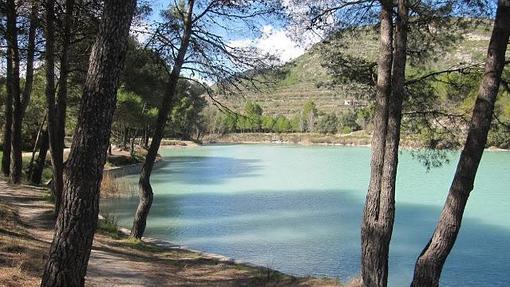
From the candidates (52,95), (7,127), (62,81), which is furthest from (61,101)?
(7,127)

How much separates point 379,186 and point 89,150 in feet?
12.1

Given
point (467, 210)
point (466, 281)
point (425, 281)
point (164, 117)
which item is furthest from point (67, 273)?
point (467, 210)

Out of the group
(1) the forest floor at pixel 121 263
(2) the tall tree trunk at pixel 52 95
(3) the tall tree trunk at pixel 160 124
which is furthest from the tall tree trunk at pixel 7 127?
(3) the tall tree trunk at pixel 160 124

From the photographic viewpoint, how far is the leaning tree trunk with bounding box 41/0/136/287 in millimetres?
3820

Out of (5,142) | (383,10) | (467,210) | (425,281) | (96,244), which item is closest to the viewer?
(425,281)

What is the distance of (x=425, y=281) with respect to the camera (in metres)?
5.29

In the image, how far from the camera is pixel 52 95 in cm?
913

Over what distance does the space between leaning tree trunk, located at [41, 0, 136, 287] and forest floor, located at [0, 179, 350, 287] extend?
1391mm

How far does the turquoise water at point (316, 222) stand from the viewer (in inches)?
446

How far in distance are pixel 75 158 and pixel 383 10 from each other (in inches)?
162

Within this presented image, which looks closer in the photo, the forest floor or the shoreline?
the forest floor

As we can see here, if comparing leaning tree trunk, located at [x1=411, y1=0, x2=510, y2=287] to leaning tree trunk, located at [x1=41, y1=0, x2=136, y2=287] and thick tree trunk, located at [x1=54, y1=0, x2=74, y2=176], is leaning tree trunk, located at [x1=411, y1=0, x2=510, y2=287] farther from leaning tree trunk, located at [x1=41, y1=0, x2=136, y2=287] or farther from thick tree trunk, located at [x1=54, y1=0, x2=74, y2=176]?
thick tree trunk, located at [x1=54, y1=0, x2=74, y2=176]

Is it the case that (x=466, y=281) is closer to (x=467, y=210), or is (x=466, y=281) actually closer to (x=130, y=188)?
(x=467, y=210)

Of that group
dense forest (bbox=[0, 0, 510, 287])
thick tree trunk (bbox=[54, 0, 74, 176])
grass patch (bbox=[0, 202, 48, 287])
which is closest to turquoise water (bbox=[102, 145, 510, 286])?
dense forest (bbox=[0, 0, 510, 287])
